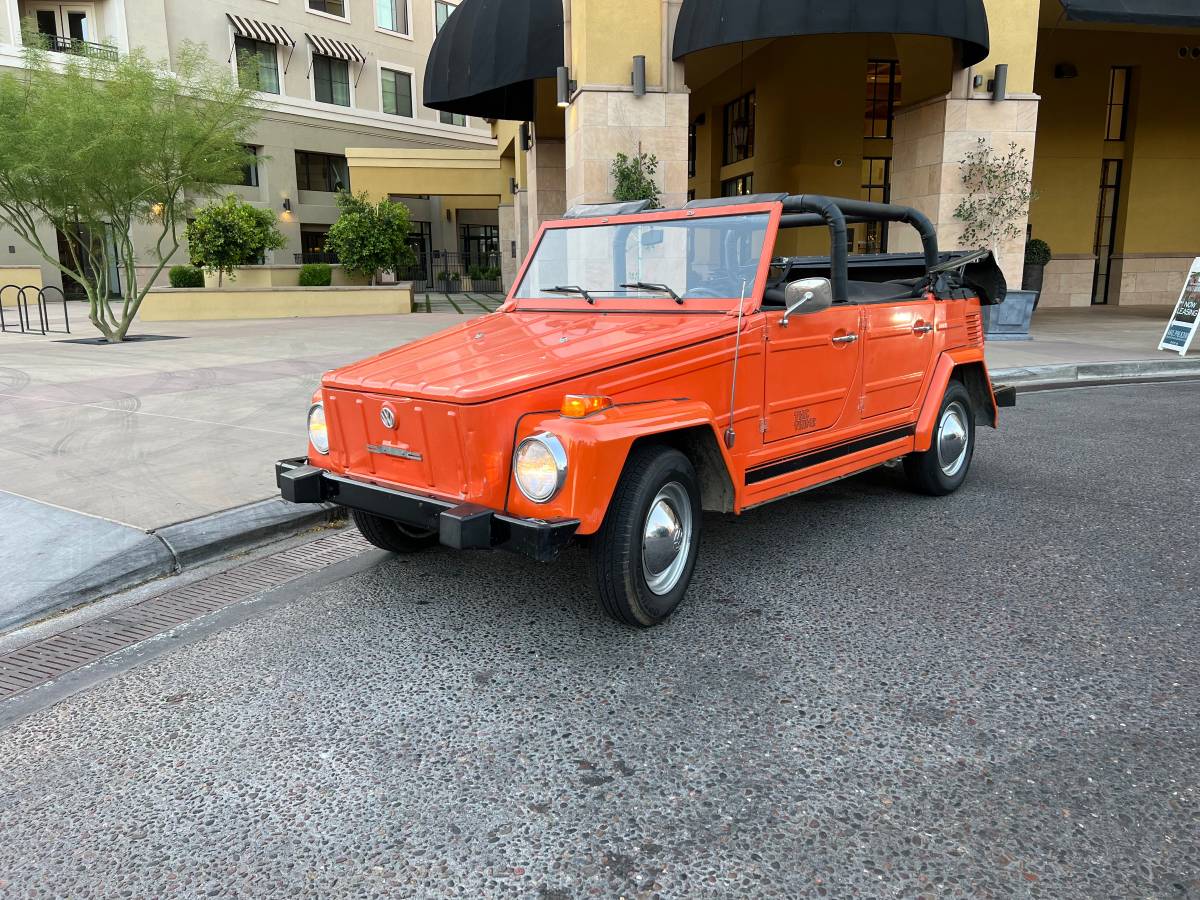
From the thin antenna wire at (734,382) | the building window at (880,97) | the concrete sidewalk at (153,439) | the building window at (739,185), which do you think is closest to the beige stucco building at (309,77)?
the building window at (739,185)

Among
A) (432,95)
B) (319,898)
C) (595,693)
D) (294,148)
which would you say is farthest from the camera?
(294,148)

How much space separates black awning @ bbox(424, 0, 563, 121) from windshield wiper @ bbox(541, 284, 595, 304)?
40.2ft

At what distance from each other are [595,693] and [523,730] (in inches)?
14.1

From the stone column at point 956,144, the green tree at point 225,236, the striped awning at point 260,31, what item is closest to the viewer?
the stone column at point 956,144

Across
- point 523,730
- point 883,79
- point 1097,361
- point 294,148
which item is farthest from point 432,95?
point 294,148

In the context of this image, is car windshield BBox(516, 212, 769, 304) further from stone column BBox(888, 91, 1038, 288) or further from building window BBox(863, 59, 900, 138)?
building window BBox(863, 59, 900, 138)

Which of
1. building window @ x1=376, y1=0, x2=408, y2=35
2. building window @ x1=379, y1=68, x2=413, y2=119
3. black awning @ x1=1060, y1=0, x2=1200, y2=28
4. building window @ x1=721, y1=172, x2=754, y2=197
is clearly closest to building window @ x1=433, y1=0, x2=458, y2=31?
building window @ x1=376, y1=0, x2=408, y2=35

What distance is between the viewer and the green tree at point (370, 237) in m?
24.4

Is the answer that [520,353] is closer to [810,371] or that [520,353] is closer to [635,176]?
[810,371]

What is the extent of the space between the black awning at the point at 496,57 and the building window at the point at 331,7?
935 inches

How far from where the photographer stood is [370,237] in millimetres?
24422

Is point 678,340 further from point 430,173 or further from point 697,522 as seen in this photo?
point 430,173

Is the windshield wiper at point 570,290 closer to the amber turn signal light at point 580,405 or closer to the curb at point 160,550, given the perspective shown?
the amber turn signal light at point 580,405

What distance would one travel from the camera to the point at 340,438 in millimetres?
4059
